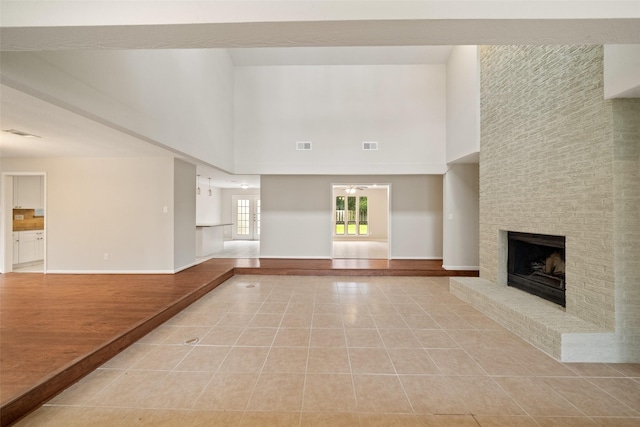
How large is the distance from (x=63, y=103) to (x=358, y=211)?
37.0 ft

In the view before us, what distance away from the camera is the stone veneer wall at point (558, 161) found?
2.69 metres

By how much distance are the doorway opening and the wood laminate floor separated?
72 centimetres

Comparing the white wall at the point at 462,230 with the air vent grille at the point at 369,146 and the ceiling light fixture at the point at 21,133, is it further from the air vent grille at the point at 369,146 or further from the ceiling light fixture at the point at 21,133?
the ceiling light fixture at the point at 21,133

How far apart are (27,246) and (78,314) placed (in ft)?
15.3

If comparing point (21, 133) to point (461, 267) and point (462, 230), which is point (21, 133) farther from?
point (461, 267)

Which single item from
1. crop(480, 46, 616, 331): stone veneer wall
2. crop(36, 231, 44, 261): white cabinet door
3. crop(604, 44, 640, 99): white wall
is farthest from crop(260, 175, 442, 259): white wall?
crop(36, 231, 44, 261): white cabinet door

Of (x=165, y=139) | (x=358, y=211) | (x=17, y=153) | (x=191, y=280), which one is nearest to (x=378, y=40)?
(x=165, y=139)

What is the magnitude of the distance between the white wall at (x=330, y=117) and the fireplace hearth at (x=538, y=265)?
328 centimetres

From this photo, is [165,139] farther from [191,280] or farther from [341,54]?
[341,54]

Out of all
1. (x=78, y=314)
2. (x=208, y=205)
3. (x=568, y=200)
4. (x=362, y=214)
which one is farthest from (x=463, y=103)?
(x=208, y=205)

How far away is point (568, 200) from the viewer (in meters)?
3.06

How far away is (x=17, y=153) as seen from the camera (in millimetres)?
4953

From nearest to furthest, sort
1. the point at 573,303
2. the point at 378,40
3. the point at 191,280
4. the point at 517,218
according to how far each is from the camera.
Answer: the point at 378,40 → the point at 573,303 → the point at 517,218 → the point at 191,280

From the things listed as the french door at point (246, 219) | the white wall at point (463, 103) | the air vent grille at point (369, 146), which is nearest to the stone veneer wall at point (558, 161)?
the white wall at point (463, 103)
